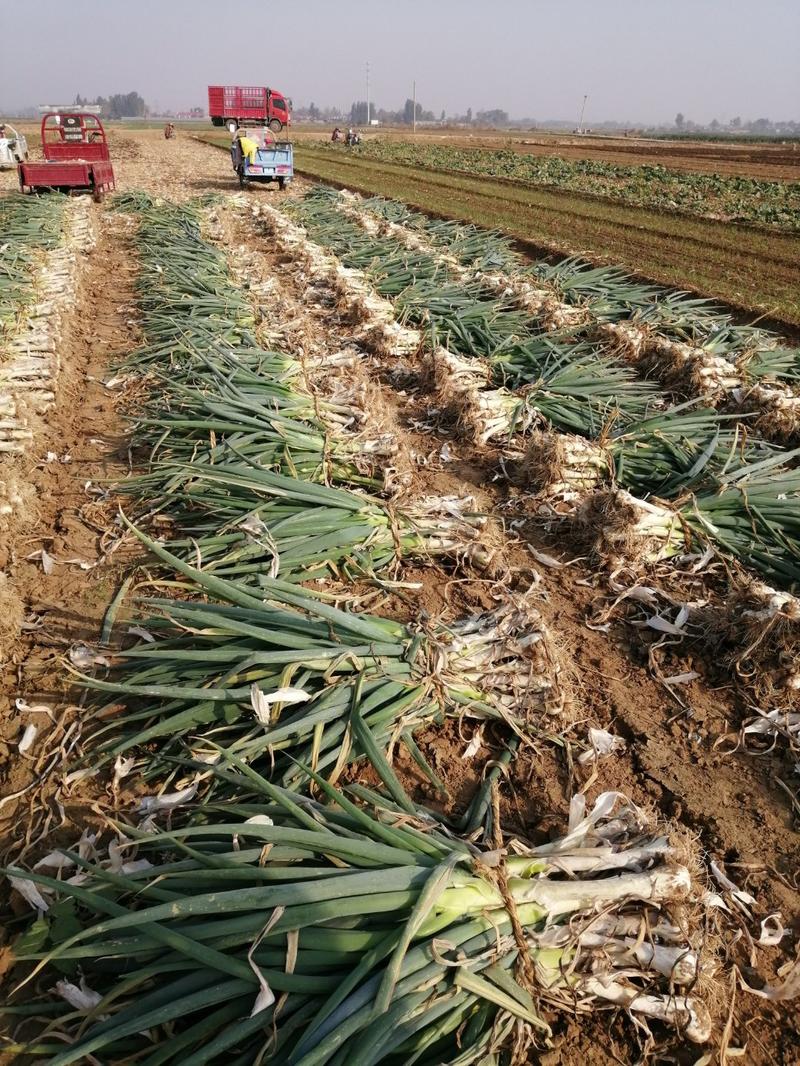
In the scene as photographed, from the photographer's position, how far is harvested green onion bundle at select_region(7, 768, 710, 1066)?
1.30 m

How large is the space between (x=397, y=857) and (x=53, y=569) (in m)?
2.44

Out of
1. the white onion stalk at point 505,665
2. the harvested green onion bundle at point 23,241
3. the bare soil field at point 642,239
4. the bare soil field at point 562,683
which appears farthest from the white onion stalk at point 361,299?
the white onion stalk at point 505,665

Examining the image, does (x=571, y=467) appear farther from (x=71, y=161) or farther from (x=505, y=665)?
(x=71, y=161)

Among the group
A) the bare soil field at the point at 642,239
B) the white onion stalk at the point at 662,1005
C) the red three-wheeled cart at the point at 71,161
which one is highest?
the red three-wheeled cart at the point at 71,161

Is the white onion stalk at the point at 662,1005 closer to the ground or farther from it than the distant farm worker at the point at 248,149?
closer to the ground

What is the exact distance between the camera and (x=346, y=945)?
136 centimetres

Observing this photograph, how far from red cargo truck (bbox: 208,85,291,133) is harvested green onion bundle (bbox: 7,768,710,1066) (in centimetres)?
2677

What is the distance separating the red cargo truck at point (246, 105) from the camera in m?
23.8

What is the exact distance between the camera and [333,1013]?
4.19 ft

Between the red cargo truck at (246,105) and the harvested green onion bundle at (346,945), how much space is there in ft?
87.8

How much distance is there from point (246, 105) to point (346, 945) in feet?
95.9

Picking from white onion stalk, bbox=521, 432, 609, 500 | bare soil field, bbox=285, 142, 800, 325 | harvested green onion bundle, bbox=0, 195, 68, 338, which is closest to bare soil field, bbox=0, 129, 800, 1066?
white onion stalk, bbox=521, 432, 609, 500

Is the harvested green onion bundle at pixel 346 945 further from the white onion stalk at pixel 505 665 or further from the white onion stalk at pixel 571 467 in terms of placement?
the white onion stalk at pixel 571 467

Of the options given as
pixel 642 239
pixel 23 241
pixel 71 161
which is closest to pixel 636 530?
pixel 23 241
